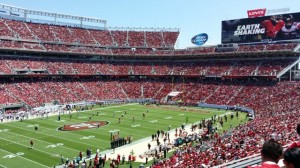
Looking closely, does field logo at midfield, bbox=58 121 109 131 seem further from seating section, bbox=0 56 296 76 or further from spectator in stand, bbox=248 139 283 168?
spectator in stand, bbox=248 139 283 168

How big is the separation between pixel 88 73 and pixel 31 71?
1243cm

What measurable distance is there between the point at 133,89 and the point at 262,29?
28.8 m

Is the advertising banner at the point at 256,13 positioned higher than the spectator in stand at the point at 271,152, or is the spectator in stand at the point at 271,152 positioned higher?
the advertising banner at the point at 256,13

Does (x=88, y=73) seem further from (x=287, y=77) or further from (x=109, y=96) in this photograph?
(x=287, y=77)

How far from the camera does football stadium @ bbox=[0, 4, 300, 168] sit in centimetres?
2809

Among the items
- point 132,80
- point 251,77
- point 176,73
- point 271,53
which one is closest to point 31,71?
point 132,80

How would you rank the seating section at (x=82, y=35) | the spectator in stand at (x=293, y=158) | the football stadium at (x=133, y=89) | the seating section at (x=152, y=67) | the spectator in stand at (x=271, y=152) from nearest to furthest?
1. the spectator in stand at (x=293, y=158)
2. the spectator in stand at (x=271, y=152)
3. the football stadium at (x=133, y=89)
4. the seating section at (x=152, y=67)
5. the seating section at (x=82, y=35)

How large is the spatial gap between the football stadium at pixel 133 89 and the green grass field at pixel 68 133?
0.36 ft

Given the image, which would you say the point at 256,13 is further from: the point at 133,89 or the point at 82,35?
the point at 82,35

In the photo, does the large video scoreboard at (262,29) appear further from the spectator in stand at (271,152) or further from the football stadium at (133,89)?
the spectator in stand at (271,152)

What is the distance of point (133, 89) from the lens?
69.1 m

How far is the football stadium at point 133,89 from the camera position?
28094mm

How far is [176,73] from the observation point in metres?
69.4

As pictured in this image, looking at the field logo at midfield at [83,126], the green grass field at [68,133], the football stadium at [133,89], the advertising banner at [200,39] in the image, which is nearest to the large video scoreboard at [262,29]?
the football stadium at [133,89]
